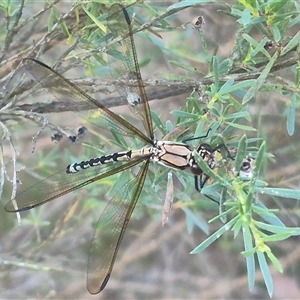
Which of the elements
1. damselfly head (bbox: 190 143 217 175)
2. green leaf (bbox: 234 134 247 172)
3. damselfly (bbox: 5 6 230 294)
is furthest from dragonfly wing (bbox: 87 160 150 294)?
green leaf (bbox: 234 134 247 172)

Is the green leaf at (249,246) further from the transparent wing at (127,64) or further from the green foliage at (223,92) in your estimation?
the transparent wing at (127,64)

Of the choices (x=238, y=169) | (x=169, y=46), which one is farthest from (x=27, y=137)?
(x=238, y=169)

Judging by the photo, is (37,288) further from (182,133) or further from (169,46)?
(182,133)

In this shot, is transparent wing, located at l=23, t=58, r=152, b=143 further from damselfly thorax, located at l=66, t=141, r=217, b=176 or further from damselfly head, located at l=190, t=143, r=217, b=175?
damselfly head, located at l=190, t=143, r=217, b=175

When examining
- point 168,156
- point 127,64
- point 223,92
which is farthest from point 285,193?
point 127,64

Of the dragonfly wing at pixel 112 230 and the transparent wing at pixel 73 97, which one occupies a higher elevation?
the transparent wing at pixel 73 97

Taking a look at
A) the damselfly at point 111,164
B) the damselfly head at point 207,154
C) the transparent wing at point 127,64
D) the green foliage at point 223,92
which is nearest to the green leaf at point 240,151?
the green foliage at point 223,92

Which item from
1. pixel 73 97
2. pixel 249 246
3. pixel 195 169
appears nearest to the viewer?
pixel 249 246

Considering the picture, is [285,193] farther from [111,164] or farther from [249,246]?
[111,164]
